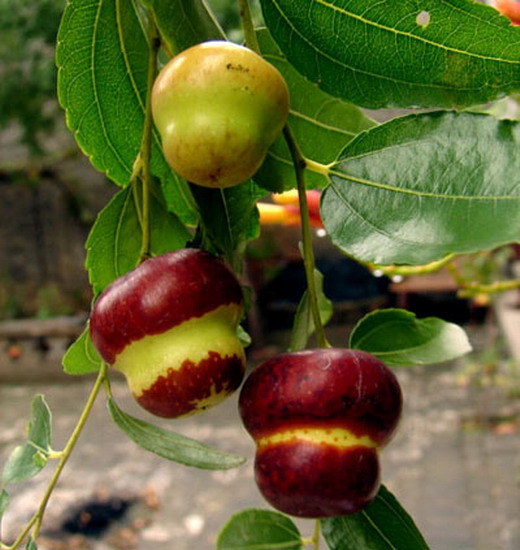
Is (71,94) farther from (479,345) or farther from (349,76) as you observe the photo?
(479,345)

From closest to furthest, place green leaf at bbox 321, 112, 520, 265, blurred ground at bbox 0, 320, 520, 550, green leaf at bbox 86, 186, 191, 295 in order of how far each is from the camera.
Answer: green leaf at bbox 321, 112, 520, 265 < green leaf at bbox 86, 186, 191, 295 < blurred ground at bbox 0, 320, 520, 550

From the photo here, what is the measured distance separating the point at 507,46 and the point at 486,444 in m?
3.25

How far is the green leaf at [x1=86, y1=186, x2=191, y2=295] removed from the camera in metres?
0.39

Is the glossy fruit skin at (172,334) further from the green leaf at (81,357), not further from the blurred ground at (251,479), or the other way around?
the blurred ground at (251,479)

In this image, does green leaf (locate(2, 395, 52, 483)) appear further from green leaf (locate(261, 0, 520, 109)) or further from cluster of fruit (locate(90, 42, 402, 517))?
green leaf (locate(261, 0, 520, 109))

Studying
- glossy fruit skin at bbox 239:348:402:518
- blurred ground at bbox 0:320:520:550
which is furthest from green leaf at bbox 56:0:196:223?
blurred ground at bbox 0:320:520:550

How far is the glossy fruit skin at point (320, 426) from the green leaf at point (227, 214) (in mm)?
74

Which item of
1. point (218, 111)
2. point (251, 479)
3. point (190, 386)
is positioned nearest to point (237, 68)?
point (218, 111)

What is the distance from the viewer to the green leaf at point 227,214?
354mm

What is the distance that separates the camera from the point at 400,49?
328 millimetres

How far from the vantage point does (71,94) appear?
41cm

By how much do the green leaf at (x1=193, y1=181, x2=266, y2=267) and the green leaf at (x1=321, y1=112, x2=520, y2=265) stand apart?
0.05 meters

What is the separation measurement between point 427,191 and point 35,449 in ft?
0.83

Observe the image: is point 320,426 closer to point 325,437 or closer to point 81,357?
point 325,437
